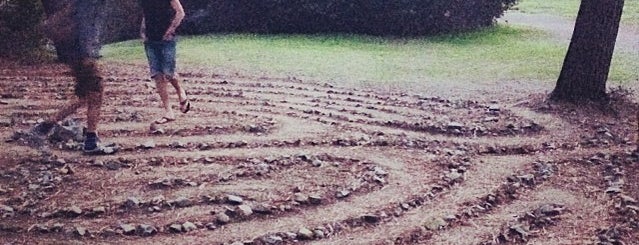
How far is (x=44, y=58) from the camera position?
1233 centimetres

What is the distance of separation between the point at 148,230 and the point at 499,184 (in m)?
2.61

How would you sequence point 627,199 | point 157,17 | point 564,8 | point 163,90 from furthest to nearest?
point 564,8, point 163,90, point 157,17, point 627,199

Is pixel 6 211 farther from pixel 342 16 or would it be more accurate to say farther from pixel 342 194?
pixel 342 16

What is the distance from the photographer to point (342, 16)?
612 inches

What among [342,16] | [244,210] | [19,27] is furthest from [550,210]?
[342,16]

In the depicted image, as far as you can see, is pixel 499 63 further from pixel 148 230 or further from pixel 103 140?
pixel 148 230

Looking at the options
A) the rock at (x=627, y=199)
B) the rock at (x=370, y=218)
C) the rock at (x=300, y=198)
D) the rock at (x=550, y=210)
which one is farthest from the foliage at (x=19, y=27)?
the rock at (x=627, y=199)

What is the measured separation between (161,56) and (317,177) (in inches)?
83.6

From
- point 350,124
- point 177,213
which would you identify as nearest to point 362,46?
point 350,124

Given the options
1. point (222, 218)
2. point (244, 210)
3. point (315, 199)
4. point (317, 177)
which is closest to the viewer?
point (222, 218)

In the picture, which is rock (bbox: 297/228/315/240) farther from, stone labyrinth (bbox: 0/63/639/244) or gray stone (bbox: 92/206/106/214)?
gray stone (bbox: 92/206/106/214)

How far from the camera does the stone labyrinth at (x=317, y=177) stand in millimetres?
4965

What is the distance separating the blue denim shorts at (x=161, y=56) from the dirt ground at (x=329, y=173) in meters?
0.56

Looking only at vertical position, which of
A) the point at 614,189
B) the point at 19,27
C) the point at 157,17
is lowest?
the point at 614,189
